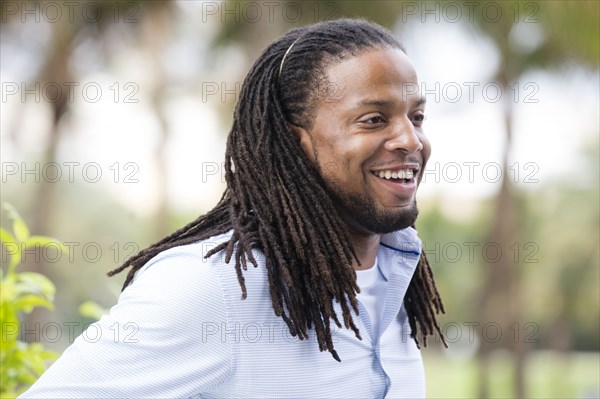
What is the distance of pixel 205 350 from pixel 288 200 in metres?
0.48

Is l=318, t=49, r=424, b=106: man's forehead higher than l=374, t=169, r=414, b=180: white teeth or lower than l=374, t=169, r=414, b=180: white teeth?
higher

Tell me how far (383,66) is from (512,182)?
14.8 metres

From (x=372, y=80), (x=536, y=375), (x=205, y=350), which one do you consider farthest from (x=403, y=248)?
(x=536, y=375)

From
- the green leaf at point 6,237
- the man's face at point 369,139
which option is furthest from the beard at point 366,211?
the green leaf at point 6,237

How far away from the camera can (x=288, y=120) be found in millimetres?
2328

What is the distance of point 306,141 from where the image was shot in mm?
2268

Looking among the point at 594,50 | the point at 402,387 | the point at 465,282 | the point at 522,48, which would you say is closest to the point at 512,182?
the point at 522,48

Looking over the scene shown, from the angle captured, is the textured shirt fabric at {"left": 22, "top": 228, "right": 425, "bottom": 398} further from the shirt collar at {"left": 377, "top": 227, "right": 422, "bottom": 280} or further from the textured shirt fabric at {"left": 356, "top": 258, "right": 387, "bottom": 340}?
the shirt collar at {"left": 377, "top": 227, "right": 422, "bottom": 280}

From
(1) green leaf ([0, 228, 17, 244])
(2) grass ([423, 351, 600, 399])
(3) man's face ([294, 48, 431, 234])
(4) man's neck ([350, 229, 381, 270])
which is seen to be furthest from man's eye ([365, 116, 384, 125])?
(2) grass ([423, 351, 600, 399])

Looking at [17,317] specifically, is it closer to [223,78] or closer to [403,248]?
[403,248]

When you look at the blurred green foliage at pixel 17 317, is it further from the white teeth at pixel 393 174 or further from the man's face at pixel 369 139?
the white teeth at pixel 393 174

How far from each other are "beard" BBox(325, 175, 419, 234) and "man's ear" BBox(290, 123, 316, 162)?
0.09m

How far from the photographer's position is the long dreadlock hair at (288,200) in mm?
2066

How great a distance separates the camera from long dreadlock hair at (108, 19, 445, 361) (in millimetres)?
2066
